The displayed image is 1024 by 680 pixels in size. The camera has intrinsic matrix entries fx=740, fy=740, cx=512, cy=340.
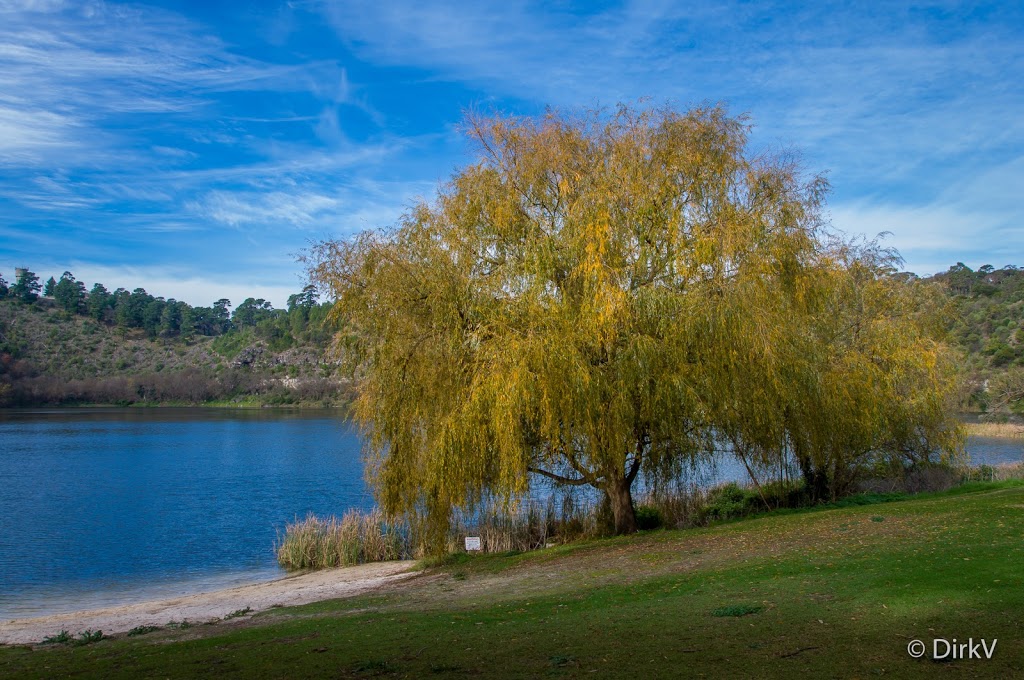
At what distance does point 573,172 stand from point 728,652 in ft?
41.6

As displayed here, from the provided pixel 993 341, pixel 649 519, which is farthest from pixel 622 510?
pixel 993 341

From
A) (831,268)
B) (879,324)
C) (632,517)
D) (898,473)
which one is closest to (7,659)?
(632,517)

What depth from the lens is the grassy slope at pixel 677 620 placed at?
7.27 m

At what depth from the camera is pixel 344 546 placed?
21578mm

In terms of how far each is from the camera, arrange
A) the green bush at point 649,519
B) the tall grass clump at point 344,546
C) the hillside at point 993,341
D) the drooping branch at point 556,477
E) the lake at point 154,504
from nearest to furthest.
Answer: the drooping branch at point 556,477, the green bush at point 649,519, the lake at point 154,504, the tall grass clump at point 344,546, the hillside at point 993,341

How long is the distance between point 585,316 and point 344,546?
35.3ft

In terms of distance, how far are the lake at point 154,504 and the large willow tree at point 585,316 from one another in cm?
457

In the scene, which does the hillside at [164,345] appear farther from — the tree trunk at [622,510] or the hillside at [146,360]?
the tree trunk at [622,510]

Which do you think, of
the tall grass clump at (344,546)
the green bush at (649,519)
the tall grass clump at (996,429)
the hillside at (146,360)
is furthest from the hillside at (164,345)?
the tall grass clump at (344,546)

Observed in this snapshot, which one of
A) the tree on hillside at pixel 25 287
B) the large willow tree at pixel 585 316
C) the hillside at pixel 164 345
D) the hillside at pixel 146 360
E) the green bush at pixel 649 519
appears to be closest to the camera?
the large willow tree at pixel 585 316

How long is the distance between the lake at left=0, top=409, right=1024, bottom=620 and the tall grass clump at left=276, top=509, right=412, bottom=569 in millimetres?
751

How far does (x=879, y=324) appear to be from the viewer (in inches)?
856

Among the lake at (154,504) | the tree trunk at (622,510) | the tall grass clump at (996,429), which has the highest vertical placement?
the tree trunk at (622,510)

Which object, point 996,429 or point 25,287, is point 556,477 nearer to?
point 996,429
